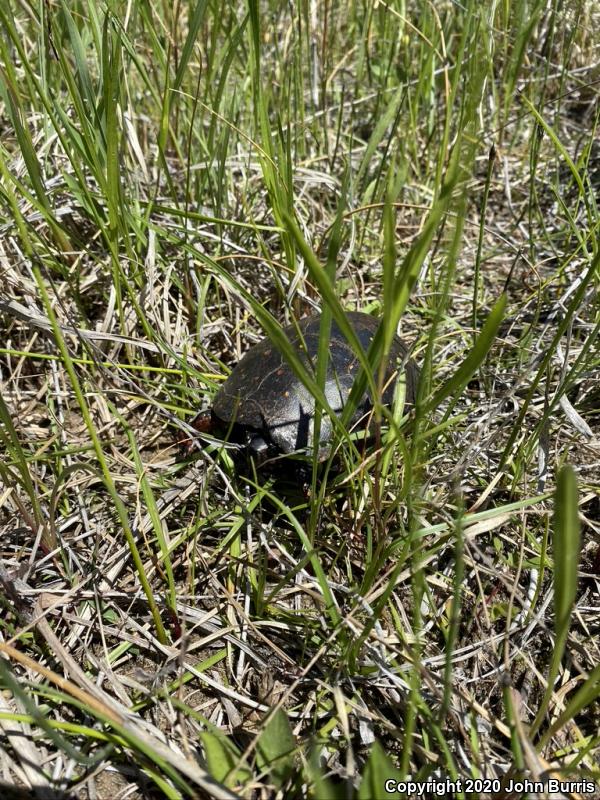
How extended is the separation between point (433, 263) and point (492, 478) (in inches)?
43.2

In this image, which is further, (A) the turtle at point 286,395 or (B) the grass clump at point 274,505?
(A) the turtle at point 286,395

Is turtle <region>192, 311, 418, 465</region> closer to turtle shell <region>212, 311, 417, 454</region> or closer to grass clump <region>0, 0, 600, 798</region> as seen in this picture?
turtle shell <region>212, 311, 417, 454</region>

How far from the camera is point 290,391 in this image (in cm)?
200

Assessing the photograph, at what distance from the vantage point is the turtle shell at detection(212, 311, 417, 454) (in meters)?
1.96

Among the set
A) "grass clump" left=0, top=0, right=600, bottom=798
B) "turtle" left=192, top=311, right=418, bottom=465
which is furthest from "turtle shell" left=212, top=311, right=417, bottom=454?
"grass clump" left=0, top=0, right=600, bottom=798

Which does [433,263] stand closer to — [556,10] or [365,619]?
[556,10]

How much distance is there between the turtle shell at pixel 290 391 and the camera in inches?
77.2

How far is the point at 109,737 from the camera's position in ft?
4.09

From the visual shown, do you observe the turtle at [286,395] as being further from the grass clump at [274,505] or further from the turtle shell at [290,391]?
the grass clump at [274,505]

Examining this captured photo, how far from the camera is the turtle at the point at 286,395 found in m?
1.95

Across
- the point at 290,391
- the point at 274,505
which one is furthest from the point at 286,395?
the point at 274,505

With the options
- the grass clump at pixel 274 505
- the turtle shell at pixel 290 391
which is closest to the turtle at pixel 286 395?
the turtle shell at pixel 290 391

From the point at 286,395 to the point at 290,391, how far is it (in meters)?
0.02

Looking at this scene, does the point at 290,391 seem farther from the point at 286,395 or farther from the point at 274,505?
the point at 274,505
